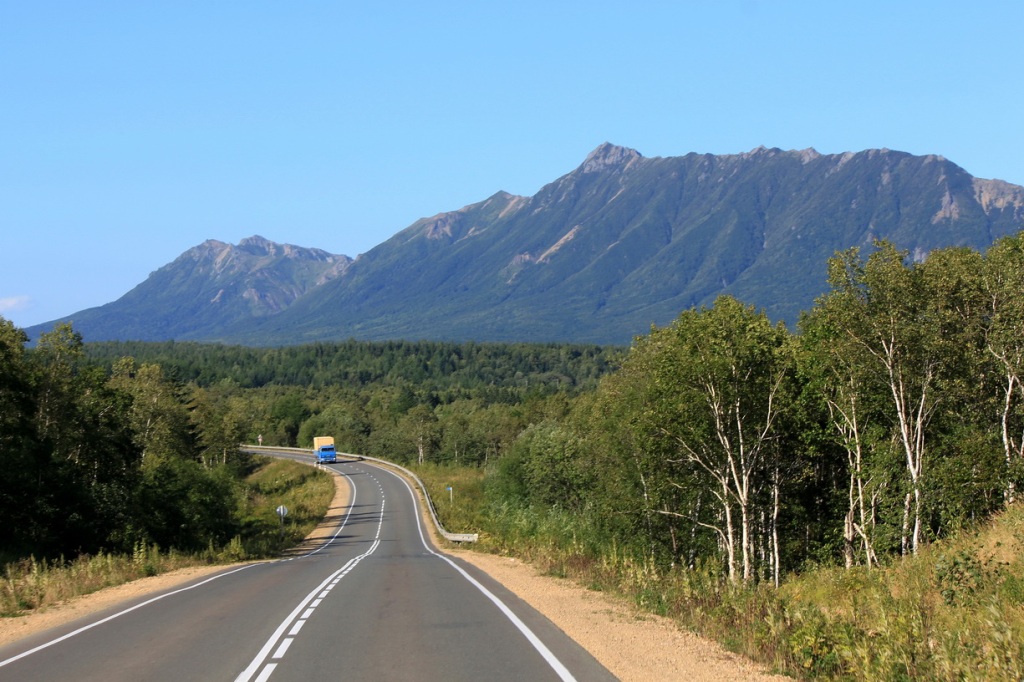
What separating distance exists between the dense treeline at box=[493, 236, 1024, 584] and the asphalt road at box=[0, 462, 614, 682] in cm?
1160

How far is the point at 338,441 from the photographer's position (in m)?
157

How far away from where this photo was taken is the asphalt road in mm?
10828

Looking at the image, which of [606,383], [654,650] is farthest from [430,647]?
[606,383]

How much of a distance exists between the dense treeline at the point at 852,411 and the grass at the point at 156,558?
15.4 metres

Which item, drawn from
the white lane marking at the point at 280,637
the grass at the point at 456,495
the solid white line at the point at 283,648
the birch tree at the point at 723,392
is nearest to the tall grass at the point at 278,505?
the grass at the point at 456,495

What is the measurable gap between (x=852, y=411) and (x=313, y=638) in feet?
75.1

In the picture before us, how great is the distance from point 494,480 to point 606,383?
24605 millimetres

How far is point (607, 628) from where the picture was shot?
13953 mm

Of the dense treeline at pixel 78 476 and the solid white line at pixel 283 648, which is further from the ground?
the dense treeline at pixel 78 476

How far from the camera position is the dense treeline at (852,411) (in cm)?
2888

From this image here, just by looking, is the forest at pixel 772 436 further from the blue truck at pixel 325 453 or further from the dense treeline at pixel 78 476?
the blue truck at pixel 325 453

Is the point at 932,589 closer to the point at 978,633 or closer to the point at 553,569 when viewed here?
the point at 978,633

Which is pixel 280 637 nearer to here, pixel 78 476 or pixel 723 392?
pixel 723 392

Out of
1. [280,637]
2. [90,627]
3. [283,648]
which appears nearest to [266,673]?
[283,648]
